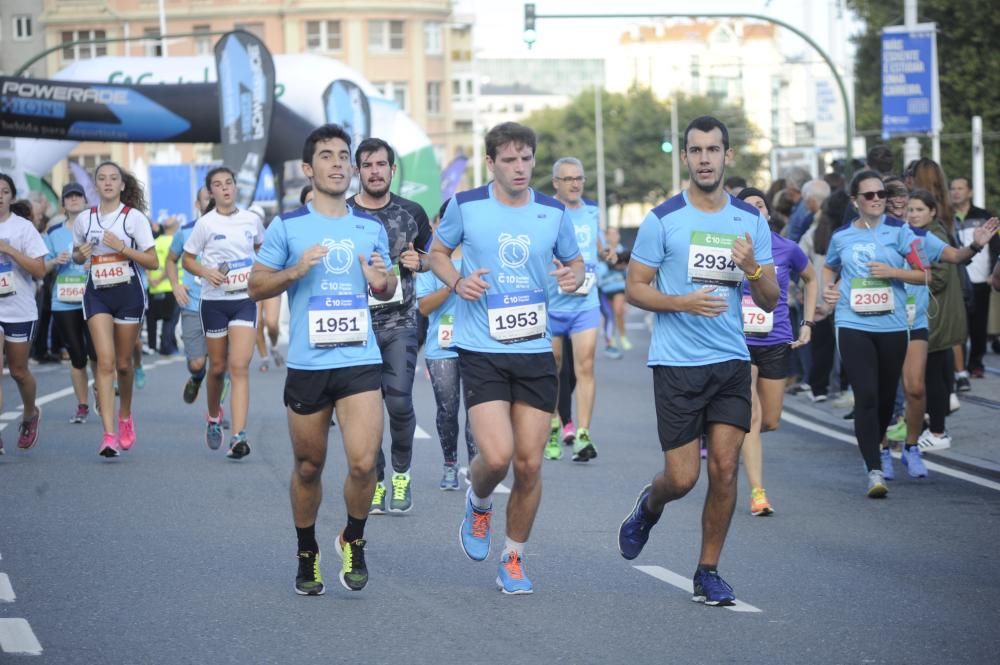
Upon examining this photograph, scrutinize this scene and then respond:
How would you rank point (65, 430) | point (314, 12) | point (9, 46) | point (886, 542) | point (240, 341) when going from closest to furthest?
point (886, 542) → point (240, 341) → point (65, 430) → point (9, 46) → point (314, 12)

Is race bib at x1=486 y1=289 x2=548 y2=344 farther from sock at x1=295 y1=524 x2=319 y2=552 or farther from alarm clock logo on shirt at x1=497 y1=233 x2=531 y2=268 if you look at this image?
sock at x1=295 y1=524 x2=319 y2=552

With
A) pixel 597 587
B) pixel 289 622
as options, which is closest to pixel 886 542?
pixel 597 587

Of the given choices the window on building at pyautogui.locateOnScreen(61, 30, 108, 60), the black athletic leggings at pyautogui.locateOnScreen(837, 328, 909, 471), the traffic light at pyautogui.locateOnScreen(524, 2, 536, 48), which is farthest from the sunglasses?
the window on building at pyautogui.locateOnScreen(61, 30, 108, 60)

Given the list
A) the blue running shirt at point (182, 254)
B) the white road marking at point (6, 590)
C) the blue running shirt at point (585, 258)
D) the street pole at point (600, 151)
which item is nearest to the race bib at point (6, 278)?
the blue running shirt at point (182, 254)

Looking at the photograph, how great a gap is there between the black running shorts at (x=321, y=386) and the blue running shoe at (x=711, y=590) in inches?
63.6

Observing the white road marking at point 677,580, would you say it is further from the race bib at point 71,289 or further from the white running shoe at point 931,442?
the race bib at point 71,289

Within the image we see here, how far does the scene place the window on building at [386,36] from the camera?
103938 millimetres

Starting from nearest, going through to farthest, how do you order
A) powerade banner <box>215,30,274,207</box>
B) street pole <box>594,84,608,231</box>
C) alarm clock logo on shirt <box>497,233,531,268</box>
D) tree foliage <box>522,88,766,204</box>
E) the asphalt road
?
1. the asphalt road
2. alarm clock logo on shirt <box>497,233,531,268</box>
3. powerade banner <box>215,30,274,207</box>
4. tree foliage <box>522,88,766,204</box>
5. street pole <box>594,84,608,231</box>

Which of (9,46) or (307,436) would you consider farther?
→ (9,46)

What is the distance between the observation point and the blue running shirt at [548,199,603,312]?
13266mm

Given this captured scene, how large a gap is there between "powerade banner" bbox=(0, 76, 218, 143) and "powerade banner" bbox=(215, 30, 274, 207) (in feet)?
6.67

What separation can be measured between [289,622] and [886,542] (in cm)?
370

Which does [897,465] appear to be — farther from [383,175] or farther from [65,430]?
[65,430]

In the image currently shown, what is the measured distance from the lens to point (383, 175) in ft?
32.3
